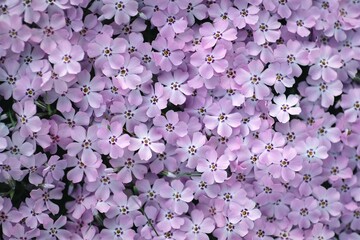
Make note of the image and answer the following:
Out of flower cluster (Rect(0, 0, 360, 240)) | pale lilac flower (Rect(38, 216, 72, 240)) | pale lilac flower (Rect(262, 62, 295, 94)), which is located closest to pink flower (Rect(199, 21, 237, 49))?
flower cluster (Rect(0, 0, 360, 240))

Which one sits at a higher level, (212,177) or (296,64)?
(296,64)

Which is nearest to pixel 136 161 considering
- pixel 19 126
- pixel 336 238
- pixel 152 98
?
pixel 152 98

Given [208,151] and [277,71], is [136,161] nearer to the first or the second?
[208,151]

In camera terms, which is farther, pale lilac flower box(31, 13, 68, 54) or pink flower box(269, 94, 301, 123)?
pink flower box(269, 94, 301, 123)

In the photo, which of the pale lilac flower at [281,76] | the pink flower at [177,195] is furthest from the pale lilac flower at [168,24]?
the pink flower at [177,195]

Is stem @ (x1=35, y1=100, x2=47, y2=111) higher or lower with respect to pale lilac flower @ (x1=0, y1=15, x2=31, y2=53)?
lower

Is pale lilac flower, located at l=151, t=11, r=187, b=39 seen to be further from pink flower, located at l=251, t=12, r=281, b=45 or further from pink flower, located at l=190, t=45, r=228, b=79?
pink flower, located at l=251, t=12, r=281, b=45

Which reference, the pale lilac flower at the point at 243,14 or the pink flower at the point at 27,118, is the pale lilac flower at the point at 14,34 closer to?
the pink flower at the point at 27,118
